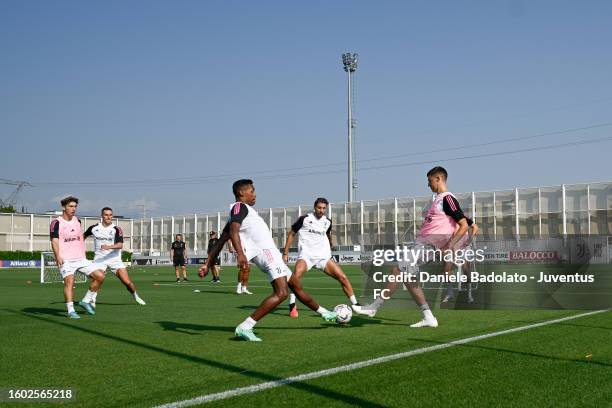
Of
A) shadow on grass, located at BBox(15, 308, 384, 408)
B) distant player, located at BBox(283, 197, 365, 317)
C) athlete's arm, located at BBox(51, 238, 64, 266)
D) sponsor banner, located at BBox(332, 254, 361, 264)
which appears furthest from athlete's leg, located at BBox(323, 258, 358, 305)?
sponsor banner, located at BBox(332, 254, 361, 264)

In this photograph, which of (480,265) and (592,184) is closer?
(480,265)

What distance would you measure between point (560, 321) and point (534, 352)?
130 inches

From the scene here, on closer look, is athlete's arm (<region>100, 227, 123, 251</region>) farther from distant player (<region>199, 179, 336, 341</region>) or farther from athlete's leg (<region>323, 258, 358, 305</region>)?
distant player (<region>199, 179, 336, 341</region>)

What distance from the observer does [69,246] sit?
11.8 metres

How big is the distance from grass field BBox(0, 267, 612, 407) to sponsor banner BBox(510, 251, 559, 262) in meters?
32.0

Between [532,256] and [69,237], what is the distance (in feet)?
118

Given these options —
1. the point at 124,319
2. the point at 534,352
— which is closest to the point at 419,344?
the point at 534,352

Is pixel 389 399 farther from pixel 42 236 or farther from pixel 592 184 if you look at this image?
pixel 42 236

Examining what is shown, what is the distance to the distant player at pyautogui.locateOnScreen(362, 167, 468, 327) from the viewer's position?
9.12 m

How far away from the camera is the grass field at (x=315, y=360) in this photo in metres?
4.90

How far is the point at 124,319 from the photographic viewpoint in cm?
1107

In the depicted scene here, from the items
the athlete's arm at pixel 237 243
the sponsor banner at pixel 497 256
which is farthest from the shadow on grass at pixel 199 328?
the sponsor banner at pixel 497 256

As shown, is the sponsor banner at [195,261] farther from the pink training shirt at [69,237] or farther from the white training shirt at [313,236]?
the white training shirt at [313,236]

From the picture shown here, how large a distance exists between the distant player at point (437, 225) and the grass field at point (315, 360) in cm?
46
